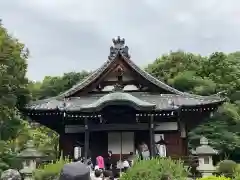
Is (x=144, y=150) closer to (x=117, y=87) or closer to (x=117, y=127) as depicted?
(x=117, y=127)

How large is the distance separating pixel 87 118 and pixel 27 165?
10.8ft

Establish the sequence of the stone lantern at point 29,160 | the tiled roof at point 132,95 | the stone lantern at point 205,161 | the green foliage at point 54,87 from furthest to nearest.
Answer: the green foliage at point 54,87 → the tiled roof at point 132,95 → the stone lantern at point 29,160 → the stone lantern at point 205,161

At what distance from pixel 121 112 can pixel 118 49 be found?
13.5 ft

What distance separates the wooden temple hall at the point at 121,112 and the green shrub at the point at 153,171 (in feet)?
17.3

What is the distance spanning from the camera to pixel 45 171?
14352 mm

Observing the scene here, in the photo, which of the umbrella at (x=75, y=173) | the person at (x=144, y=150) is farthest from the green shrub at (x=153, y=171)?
the umbrella at (x=75, y=173)

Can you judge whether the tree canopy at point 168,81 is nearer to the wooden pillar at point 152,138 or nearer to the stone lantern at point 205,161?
the wooden pillar at point 152,138

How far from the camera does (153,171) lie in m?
11.9

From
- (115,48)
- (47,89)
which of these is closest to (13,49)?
(115,48)

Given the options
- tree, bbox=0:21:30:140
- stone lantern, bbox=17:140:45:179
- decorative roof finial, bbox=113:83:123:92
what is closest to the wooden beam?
decorative roof finial, bbox=113:83:123:92

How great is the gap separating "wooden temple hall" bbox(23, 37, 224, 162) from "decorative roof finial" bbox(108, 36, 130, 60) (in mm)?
55

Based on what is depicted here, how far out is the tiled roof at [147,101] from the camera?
18842mm

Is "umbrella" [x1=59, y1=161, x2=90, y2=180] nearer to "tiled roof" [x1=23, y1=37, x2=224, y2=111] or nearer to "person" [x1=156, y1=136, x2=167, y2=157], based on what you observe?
"tiled roof" [x1=23, y1=37, x2=224, y2=111]

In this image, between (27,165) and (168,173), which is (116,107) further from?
(168,173)
